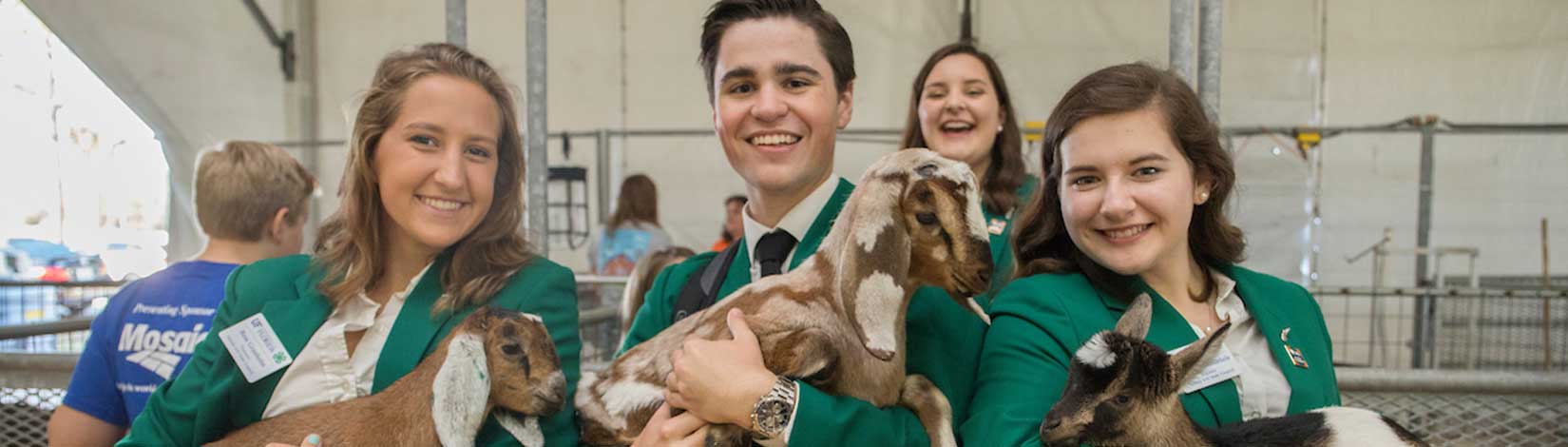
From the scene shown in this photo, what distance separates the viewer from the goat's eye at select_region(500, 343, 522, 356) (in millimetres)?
1658

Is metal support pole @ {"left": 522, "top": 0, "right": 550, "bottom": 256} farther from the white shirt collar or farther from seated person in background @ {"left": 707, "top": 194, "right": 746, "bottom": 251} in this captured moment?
seated person in background @ {"left": 707, "top": 194, "right": 746, "bottom": 251}

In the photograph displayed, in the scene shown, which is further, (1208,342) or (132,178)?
(132,178)

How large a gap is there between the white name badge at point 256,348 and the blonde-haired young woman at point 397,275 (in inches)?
0.6

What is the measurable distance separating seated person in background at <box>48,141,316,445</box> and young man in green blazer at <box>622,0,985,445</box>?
126 cm

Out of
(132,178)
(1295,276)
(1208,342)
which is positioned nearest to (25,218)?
(132,178)

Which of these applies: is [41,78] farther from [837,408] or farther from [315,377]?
[837,408]

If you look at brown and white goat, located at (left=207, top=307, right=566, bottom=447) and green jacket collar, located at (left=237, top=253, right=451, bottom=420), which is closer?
brown and white goat, located at (left=207, top=307, right=566, bottom=447)

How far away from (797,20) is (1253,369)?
3.74 feet

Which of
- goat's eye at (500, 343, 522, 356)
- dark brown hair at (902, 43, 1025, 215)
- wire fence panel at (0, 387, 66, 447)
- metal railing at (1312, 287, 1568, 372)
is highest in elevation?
dark brown hair at (902, 43, 1025, 215)

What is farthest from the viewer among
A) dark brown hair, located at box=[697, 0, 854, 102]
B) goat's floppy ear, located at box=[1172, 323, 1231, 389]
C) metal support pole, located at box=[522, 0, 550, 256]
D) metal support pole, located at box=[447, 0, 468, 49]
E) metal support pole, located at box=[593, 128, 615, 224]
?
metal support pole, located at box=[593, 128, 615, 224]

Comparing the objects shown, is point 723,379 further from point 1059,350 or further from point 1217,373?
point 1217,373

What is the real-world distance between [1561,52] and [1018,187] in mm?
7499

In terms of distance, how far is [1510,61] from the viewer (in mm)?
8047

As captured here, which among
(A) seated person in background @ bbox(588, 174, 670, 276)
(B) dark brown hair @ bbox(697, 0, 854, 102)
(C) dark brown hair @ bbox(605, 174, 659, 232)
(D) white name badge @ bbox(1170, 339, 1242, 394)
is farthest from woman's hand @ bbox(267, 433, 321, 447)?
(C) dark brown hair @ bbox(605, 174, 659, 232)
